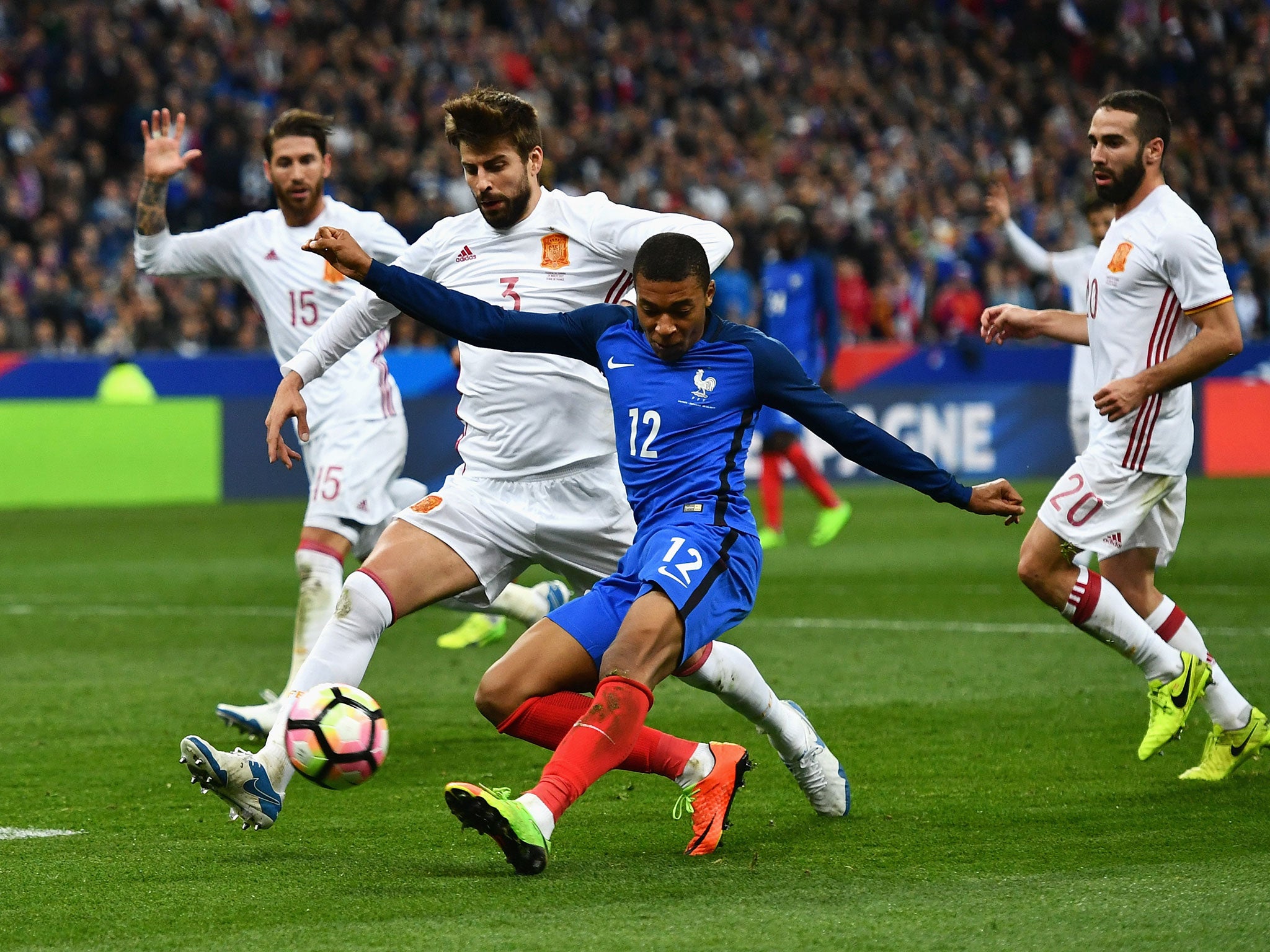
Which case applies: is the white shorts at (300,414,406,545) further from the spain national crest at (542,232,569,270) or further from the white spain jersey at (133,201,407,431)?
the spain national crest at (542,232,569,270)

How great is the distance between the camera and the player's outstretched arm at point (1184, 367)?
19.4ft

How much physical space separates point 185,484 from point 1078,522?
1356 cm

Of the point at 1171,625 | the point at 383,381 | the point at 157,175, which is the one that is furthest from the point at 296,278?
the point at 1171,625

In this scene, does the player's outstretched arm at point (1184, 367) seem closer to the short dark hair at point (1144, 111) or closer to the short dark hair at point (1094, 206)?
the short dark hair at point (1144, 111)

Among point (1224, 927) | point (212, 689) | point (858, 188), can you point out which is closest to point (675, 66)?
point (858, 188)

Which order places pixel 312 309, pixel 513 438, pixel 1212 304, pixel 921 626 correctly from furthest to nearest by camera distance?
pixel 921 626
pixel 312 309
pixel 1212 304
pixel 513 438

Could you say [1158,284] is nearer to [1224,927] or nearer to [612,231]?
[612,231]

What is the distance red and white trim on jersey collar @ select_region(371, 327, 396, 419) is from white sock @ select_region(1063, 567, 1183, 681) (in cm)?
286

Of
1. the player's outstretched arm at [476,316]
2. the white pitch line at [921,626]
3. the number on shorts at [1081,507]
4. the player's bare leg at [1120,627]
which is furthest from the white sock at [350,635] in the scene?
the white pitch line at [921,626]

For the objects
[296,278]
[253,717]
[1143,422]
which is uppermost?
[296,278]

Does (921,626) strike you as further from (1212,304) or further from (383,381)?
(1212,304)

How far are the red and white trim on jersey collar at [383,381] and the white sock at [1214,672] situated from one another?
3095 mm

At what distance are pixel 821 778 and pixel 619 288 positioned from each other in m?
1.72

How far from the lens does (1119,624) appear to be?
6.14 m
